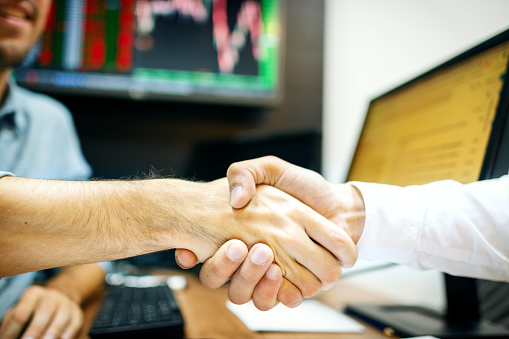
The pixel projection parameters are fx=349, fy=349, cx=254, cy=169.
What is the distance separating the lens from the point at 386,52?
1.30 metres

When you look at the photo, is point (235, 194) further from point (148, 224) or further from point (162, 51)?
point (162, 51)

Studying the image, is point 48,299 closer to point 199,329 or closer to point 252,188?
point 199,329

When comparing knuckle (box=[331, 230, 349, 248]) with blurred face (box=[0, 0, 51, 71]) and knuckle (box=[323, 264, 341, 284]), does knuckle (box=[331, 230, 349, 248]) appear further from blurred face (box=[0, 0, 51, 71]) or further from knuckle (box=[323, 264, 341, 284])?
blurred face (box=[0, 0, 51, 71])

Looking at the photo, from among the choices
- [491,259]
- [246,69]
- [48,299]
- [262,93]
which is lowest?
[48,299]

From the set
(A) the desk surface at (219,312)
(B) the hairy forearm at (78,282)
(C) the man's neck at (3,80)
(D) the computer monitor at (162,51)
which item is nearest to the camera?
(A) the desk surface at (219,312)

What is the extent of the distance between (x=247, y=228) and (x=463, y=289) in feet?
1.71

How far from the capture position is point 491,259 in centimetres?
59

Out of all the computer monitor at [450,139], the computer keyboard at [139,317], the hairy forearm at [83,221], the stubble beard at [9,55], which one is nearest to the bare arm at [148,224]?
the hairy forearm at [83,221]

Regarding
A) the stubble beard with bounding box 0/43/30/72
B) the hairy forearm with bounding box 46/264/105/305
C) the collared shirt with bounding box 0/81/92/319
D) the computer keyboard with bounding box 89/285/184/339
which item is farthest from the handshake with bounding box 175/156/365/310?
the stubble beard with bounding box 0/43/30/72

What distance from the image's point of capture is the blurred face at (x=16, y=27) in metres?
1.04

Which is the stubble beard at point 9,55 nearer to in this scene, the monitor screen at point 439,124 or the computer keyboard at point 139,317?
the computer keyboard at point 139,317

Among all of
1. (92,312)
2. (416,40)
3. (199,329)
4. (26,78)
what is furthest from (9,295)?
(416,40)

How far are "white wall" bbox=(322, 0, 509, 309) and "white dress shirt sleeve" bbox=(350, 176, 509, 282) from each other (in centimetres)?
40

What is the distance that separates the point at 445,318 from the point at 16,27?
4.61 feet
